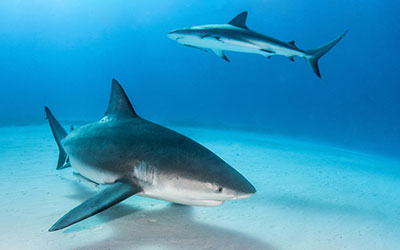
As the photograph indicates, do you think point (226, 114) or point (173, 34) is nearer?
point (173, 34)

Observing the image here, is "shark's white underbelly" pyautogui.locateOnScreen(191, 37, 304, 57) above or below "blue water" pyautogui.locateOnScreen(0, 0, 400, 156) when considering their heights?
below

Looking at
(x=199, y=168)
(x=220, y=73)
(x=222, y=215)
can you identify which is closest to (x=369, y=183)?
(x=222, y=215)

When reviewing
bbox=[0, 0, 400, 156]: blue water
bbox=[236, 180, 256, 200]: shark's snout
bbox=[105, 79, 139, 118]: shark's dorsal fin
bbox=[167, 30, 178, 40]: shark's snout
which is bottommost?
bbox=[236, 180, 256, 200]: shark's snout

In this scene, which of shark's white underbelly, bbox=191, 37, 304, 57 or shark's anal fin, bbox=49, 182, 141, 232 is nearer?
shark's anal fin, bbox=49, 182, 141, 232

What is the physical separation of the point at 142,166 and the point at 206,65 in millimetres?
66582

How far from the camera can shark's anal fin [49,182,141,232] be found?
1834 millimetres

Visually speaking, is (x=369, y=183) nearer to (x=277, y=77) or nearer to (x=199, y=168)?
(x=199, y=168)

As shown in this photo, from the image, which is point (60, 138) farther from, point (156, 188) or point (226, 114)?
point (226, 114)

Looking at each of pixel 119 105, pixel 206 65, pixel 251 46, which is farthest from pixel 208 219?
pixel 206 65

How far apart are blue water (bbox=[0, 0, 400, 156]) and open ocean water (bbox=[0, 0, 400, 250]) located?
0.32 metres

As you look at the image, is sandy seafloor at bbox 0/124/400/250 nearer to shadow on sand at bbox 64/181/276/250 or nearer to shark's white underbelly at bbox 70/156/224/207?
shadow on sand at bbox 64/181/276/250

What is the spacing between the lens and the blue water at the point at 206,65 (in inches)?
1706

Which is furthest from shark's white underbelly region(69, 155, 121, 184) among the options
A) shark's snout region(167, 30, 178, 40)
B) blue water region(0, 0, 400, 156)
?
blue water region(0, 0, 400, 156)

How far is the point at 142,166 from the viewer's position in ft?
7.86
